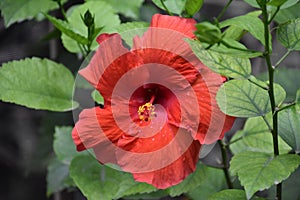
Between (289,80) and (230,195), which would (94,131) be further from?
(289,80)

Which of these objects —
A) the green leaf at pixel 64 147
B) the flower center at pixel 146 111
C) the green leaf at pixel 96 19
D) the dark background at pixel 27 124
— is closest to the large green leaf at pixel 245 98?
the flower center at pixel 146 111

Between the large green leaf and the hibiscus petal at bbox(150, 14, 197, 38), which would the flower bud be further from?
the large green leaf

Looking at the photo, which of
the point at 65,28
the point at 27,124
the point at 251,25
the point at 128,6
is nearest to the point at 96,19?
the point at 65,28

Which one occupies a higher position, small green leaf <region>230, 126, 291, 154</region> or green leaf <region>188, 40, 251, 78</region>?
green leaf <region>188, 40, 251, 78</region>

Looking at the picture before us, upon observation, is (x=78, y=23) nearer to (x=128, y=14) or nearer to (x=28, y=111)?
(x=128, y=14)

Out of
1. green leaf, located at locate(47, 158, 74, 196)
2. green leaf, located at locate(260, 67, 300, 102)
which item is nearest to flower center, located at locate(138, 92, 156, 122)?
green leaf, located at locate(47, 158, 74, 196)

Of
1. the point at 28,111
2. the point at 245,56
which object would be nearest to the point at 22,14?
the point at 245,56

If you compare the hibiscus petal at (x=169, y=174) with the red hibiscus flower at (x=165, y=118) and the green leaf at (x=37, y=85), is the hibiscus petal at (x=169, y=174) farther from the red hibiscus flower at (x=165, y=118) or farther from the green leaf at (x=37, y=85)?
the green leaf at (x=37, y=85)
